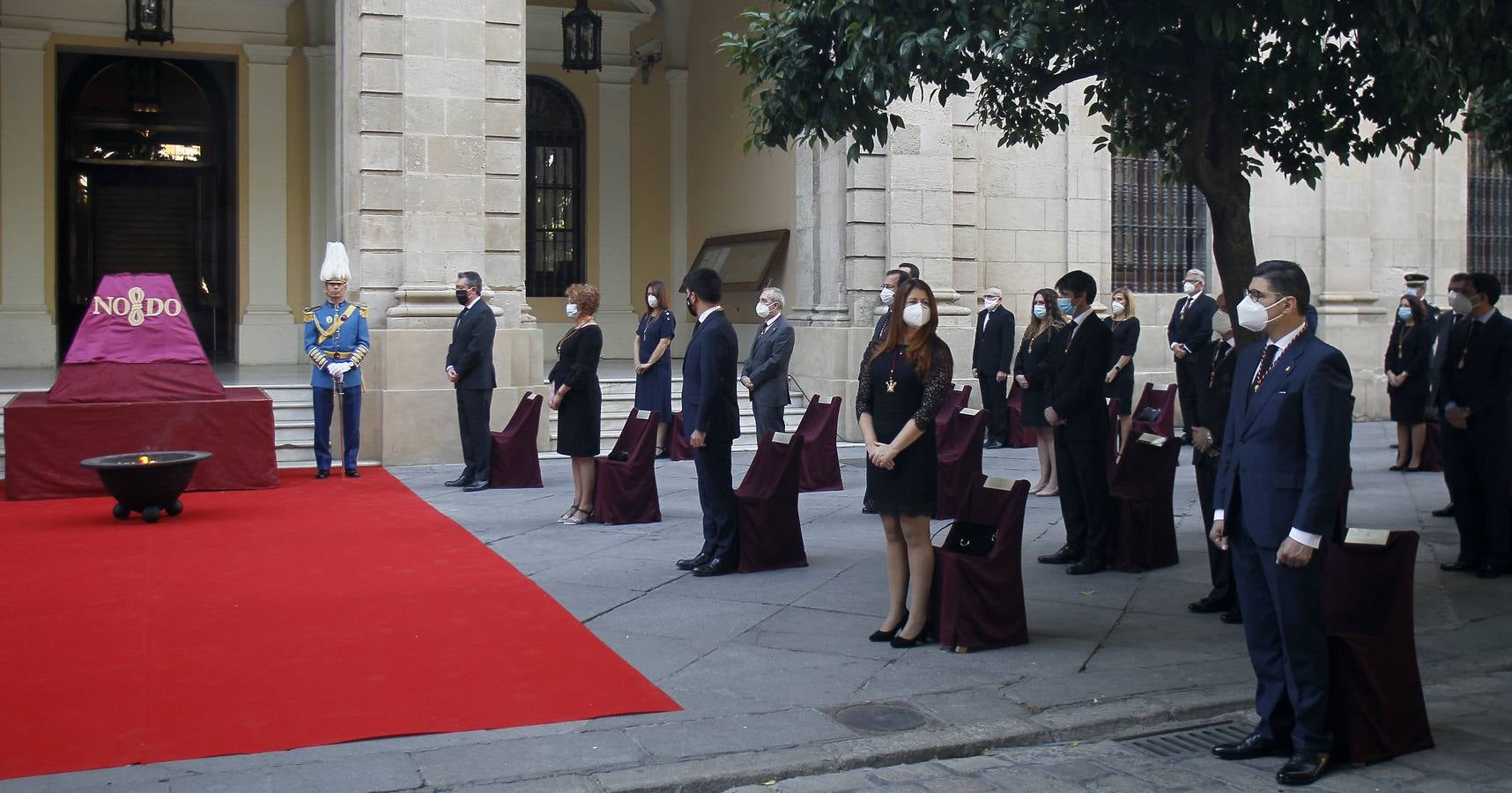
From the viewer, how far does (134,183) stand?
68.0 feet

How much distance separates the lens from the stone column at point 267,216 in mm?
20234

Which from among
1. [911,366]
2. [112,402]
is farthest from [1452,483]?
[112,402]

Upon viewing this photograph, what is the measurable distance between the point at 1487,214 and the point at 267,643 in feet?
65.0

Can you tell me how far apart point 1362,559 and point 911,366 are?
7.28ft

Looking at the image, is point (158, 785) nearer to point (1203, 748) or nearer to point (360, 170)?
point (1203, 748)

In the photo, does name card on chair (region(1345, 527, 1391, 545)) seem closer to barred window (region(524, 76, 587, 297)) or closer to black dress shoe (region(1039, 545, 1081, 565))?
black dress shoe (region(1039, 545, 1081, 565))

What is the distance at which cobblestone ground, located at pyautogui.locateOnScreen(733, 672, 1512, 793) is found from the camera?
5.05 meters

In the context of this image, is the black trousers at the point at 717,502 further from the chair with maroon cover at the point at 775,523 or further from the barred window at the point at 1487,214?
the barred window at the point at 1487,214

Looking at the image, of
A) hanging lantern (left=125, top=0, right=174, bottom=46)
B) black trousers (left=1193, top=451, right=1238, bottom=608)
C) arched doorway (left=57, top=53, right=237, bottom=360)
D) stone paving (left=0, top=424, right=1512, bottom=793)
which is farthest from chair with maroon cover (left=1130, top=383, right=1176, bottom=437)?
arched doorway (left=57, top=53, right=237, bottom=360)

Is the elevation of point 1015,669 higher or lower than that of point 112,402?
lower

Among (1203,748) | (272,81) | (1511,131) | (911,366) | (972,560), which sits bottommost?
(1203,748)

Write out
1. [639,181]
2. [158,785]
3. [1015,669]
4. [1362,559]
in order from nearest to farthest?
[158,785], [1362,559], [1015,669], [639,181]

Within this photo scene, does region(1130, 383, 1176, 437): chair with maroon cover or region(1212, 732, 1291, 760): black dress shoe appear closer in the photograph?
region(1212, 732, 1291, 760): black dress shoe

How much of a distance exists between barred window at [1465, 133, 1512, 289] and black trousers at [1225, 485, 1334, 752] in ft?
57.8
